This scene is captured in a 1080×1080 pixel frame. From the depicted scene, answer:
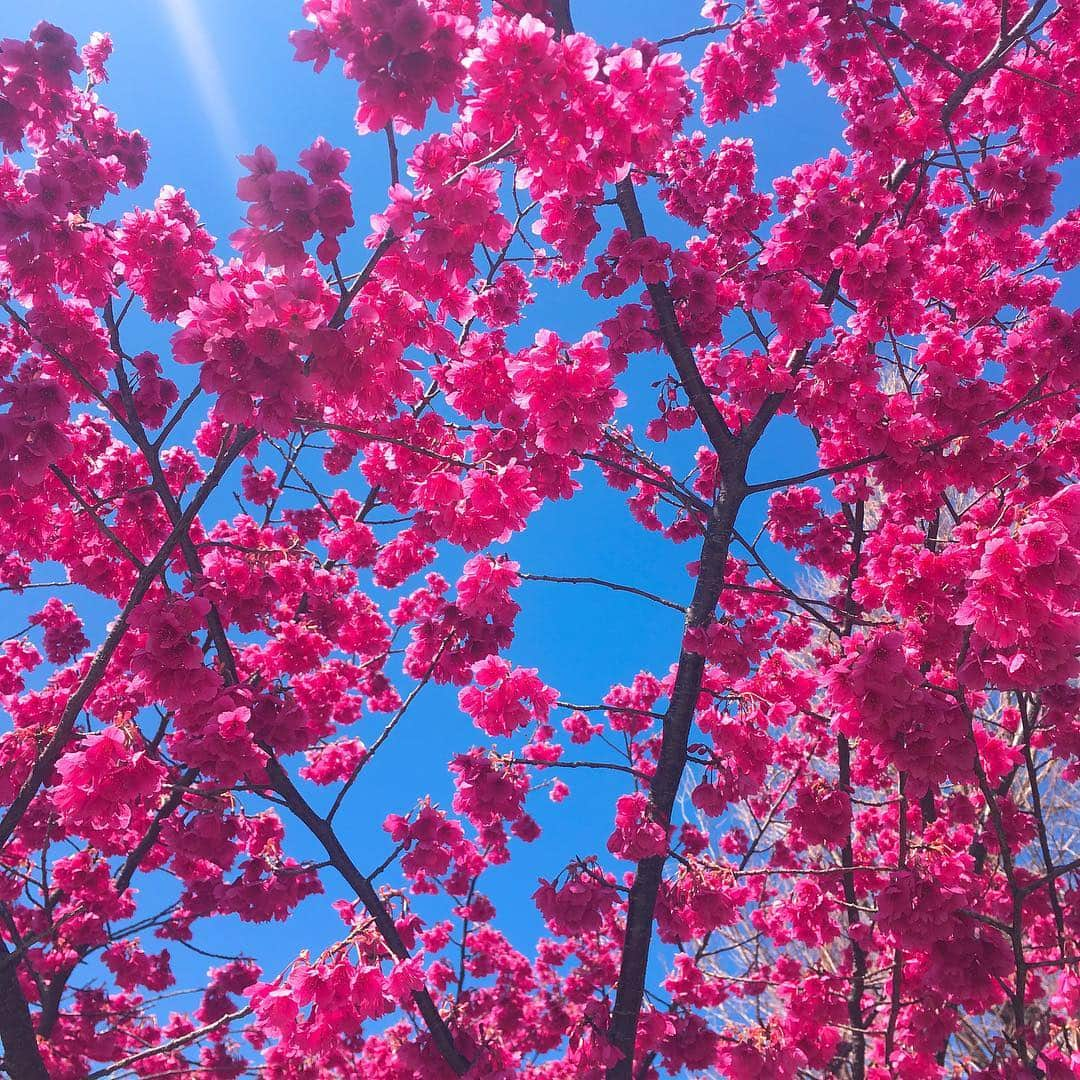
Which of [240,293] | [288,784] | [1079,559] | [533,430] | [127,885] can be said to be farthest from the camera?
[127,885]

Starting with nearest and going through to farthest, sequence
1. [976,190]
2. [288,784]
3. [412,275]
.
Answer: [412,275] → [288,784] → [976,190]

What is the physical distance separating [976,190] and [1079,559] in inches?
156

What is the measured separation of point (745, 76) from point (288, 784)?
657cm

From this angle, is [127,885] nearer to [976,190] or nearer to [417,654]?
[417,654]

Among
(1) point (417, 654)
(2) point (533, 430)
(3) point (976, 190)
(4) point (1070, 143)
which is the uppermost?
(4) point (1070, 143)

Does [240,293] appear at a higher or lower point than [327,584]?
lower

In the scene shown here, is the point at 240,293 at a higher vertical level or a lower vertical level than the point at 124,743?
higher

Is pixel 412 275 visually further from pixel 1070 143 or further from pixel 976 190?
pixel 1070 143

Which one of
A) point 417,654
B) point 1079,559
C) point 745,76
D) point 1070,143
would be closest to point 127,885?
point 417,654

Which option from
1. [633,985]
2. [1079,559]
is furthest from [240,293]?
[633,985]

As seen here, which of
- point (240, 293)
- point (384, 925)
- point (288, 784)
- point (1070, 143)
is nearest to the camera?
Answer: point (240, 293)

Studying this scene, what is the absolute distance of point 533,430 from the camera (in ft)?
12.9

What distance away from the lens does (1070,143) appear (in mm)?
5816

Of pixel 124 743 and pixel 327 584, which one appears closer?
pixel 124 743
